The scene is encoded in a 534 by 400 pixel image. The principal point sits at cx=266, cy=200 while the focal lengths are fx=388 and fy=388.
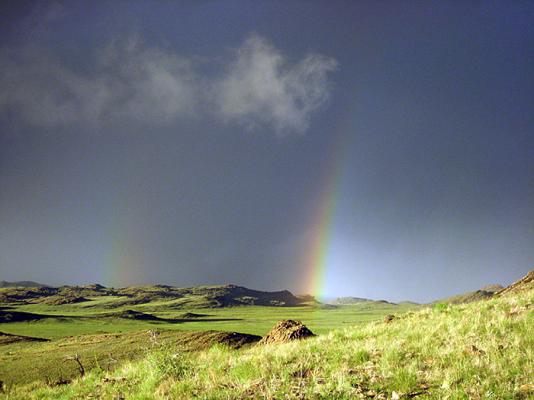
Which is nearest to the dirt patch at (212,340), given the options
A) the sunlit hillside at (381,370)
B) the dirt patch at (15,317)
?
the sunlit hillside at (381,370)

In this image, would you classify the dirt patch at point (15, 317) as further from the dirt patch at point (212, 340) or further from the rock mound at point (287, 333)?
the rock mound at point (287, 333)

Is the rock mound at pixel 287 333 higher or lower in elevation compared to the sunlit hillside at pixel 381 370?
lower

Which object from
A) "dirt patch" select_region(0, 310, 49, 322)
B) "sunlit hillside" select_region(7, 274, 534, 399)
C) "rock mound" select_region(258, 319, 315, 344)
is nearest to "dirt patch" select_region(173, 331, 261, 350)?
"rock mound" select_region(258, 319, 315, 344)

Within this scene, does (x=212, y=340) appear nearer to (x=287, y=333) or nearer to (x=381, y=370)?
(x=287, y=333)

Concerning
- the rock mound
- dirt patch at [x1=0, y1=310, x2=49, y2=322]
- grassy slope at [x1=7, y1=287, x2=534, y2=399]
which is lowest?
dirt patch at [x1=0, y1=310, x2=49, y2=322]

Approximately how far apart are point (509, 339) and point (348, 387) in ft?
16.5

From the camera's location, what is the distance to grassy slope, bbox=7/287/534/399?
7941mm

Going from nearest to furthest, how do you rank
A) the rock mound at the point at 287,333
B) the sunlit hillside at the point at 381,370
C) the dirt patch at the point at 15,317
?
1. the sunlit hillside at the point at 381,370
2. the rock mound at the point at 287,333
3. the dirt patch at the point at 15,317

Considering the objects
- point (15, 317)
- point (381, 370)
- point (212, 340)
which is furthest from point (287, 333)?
point (15, 317)

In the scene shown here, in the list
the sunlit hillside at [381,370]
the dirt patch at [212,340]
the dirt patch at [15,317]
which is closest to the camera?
the sunlit hillside at [381,370]

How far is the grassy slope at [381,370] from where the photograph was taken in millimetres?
7941

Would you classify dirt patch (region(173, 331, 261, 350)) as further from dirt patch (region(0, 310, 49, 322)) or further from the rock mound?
dirt patch (region(0, 310, 49, 322))

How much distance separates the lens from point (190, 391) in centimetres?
941

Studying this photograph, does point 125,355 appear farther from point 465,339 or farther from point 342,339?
point 465,339
